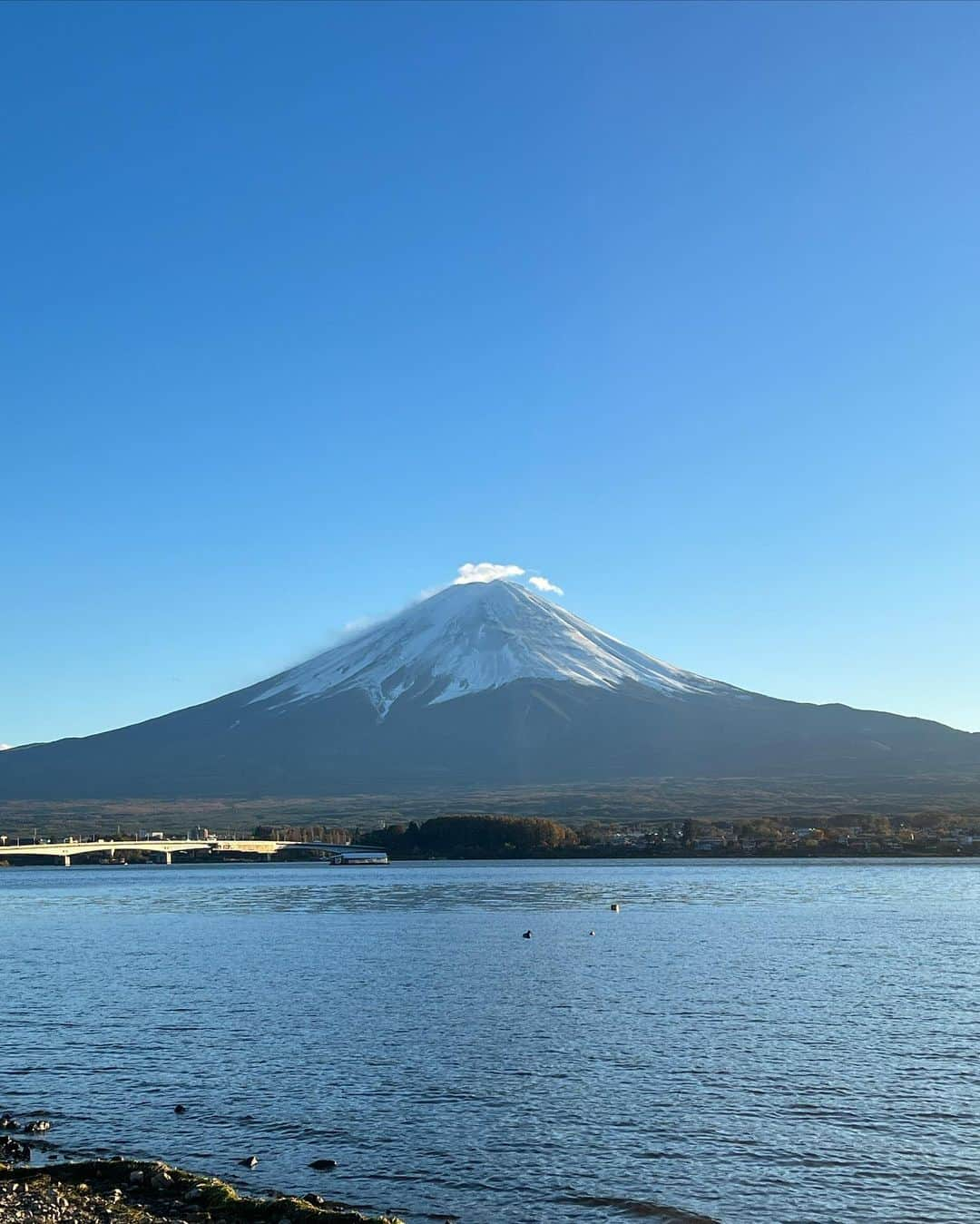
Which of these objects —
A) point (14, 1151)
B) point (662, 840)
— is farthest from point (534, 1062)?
point (662, 840)

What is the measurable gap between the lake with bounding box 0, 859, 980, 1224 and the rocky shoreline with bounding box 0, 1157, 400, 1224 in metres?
1.30

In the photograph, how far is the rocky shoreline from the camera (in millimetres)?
16828

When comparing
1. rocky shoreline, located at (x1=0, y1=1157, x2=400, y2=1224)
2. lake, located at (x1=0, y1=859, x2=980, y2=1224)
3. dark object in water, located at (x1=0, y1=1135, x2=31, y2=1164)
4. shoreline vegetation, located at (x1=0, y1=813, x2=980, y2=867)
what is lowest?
shoreline vegetation, located at (x1=0, y1=813, x2=980, y2=867)

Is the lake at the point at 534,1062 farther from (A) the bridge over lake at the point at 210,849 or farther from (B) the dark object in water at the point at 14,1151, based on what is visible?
(A) the bridge over lake at the point at 210,849

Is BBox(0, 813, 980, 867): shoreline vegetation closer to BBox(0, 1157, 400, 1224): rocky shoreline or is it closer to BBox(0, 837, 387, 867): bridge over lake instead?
BBox(0, 837, 387, 867): bridge over lake

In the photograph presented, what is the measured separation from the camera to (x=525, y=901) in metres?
78.5

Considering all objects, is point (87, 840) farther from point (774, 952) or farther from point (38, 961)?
point (774, 952)

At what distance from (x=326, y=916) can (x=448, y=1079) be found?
47.1m

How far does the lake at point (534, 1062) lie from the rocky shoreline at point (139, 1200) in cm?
130

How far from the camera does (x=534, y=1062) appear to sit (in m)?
27.0

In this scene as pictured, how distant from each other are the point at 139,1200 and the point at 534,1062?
1083cm

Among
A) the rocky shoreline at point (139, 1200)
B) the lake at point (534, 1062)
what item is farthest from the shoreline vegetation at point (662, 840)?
the rocky shoreline at point (139, 1200)

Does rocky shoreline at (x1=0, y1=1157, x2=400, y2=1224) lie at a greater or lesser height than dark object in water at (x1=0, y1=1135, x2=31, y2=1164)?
greater

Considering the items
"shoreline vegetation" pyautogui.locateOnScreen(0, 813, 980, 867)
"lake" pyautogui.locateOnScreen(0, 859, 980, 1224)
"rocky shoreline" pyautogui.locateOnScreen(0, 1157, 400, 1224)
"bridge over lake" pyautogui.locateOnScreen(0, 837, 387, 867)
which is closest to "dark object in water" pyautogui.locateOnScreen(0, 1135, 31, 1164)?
"lake" pyautogui.locateOnScreen(0, 859, 980, 1224)
